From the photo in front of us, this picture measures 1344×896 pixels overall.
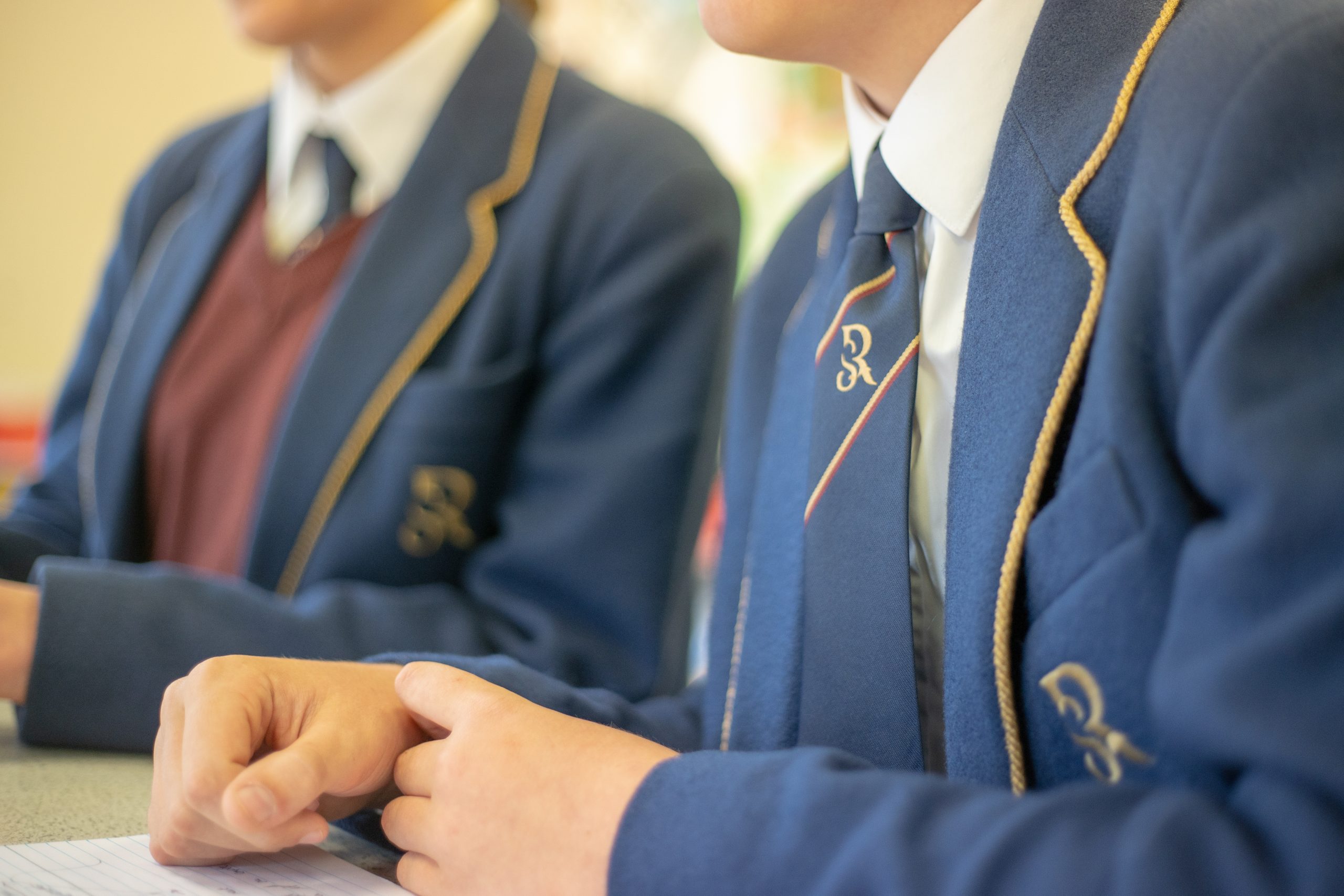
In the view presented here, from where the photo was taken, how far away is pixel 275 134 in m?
1.36

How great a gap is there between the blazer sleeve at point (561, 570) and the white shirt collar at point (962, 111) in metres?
0.41

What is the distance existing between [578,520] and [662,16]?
111 inches

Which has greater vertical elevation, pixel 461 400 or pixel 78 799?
pixel 461 400

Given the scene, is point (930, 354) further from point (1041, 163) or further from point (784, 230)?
point (784, 230)

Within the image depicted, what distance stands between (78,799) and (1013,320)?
0.60 meters

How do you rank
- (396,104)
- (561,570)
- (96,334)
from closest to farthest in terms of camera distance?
(561,570) < (396,104) < (96,334)

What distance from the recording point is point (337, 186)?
1.22 metres

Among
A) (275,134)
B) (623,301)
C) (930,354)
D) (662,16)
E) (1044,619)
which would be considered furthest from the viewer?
(662,16)

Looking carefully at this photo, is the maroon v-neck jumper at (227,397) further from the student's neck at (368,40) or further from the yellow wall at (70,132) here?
the yellow wall at (70,132)

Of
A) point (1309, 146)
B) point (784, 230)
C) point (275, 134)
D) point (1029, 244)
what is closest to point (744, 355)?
point (784, 230)

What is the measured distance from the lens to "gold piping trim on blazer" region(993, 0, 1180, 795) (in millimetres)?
508

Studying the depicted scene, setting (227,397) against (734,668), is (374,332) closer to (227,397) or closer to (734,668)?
(227,397)

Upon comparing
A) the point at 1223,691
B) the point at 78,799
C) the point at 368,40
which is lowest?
the point at 78,799

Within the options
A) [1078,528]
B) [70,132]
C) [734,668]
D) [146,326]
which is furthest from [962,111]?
[70,132]
